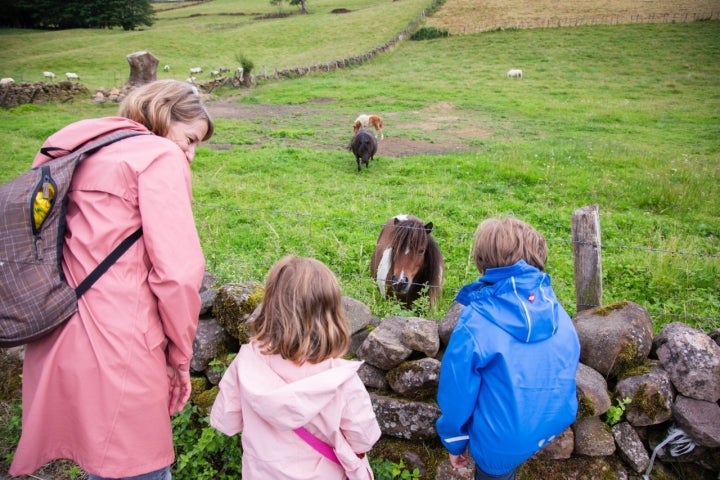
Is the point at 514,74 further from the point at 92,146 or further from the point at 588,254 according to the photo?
the point at 92,146

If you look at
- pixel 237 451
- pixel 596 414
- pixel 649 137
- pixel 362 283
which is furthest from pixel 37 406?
pixel 649 137

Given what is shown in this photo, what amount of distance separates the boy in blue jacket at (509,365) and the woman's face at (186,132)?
155 centimetres

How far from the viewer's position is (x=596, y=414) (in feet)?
9.04

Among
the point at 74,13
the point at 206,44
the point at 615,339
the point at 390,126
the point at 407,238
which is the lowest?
the point at 390,126

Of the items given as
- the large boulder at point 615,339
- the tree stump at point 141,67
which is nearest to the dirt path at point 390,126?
the tree stump at point 141,67

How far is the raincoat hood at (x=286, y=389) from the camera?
75.2 inches

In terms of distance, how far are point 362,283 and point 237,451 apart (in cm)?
267

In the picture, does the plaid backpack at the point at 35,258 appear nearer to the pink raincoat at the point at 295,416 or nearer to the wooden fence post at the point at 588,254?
the pink raincoat at the point at 295,416

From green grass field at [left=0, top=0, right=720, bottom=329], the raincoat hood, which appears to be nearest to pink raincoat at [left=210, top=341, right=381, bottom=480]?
the raincoat hood

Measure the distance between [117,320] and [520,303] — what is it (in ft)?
5.67

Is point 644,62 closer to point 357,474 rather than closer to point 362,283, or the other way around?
point 362,283

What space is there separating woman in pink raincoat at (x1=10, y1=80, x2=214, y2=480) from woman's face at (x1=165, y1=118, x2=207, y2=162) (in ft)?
0.87

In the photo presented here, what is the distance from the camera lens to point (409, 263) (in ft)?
16.4

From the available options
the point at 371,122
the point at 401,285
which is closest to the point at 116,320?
the point at 401,285
